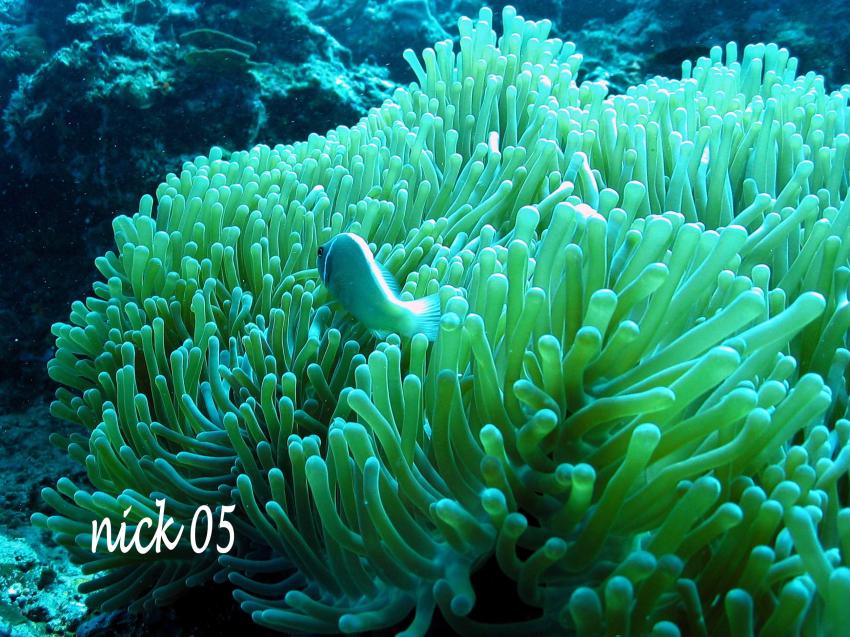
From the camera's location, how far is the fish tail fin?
1.51 meters

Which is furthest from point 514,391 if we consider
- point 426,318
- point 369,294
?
point 369,294

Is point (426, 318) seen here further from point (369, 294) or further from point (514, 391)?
point (514, 391)

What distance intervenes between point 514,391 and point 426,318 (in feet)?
1.32

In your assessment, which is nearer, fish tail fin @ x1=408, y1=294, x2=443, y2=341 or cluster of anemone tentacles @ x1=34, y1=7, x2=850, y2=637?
cluster of anemone tentacles @ x1=34, y1=7, x2=850, y2=637

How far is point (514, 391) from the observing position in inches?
46.6

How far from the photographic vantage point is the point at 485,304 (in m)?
1.35

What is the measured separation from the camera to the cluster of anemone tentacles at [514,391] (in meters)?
1.07

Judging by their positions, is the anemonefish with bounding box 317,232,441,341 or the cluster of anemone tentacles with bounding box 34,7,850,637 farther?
the anemonefish with bounding box 317,232,441,341

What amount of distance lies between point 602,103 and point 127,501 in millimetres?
2573

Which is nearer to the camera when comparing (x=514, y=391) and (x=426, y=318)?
(x=514, y=391)

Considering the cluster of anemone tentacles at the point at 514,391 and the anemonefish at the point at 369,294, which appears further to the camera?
the anemonefish at the point at 369,294

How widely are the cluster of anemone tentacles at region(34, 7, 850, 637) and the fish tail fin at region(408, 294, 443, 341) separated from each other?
0.13ft

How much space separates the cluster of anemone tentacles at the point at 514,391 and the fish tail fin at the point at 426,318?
0.13ft

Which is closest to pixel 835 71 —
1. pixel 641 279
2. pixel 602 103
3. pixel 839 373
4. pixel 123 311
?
pixel 602 103
